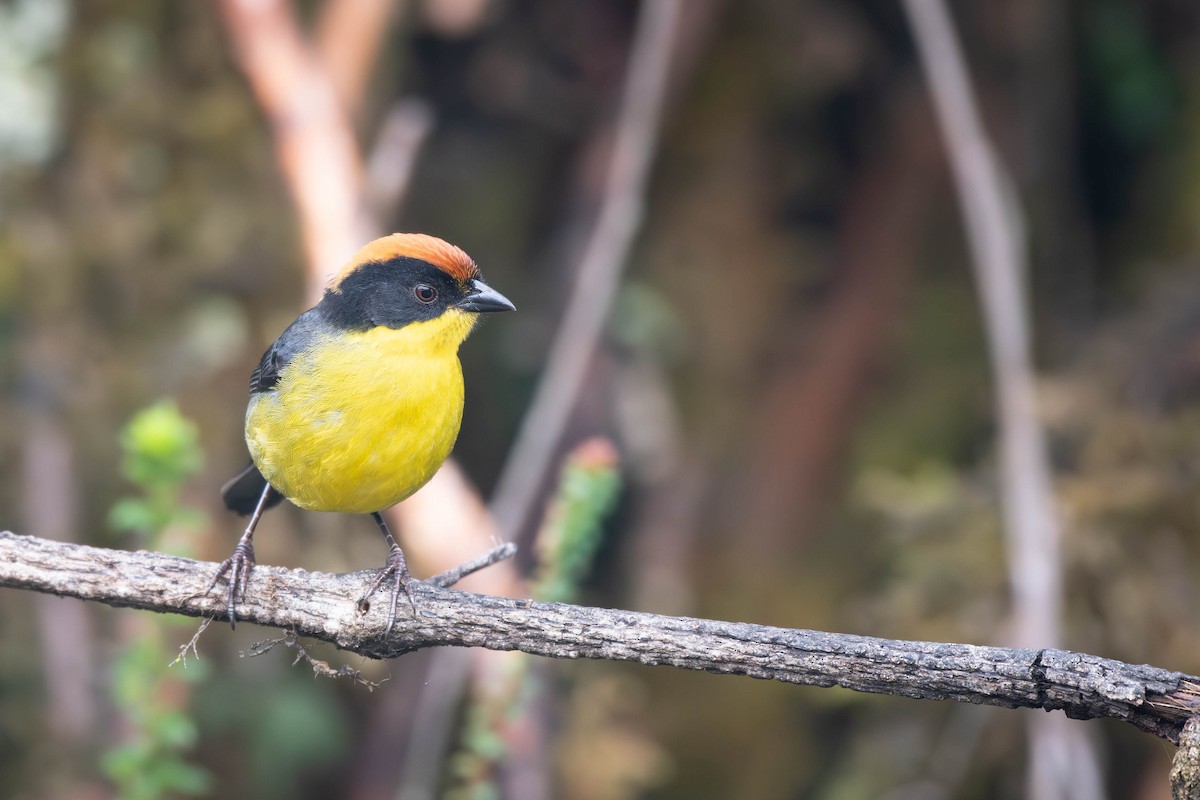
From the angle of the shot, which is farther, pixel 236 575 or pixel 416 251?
pixel 416 251

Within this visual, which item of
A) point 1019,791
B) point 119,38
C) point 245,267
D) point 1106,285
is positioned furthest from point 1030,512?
point 119,38

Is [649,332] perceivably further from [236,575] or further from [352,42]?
[236,575]

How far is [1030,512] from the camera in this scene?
356 centimetres

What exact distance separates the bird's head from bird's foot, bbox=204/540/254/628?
635 mm

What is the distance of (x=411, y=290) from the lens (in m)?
2.99

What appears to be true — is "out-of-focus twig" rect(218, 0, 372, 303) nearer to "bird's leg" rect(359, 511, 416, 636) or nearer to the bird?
the bird

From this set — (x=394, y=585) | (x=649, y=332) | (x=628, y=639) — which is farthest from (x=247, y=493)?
(x=649, y=332)

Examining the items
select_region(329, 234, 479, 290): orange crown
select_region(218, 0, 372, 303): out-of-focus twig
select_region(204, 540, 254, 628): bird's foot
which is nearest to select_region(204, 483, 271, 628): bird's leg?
select_region(204, 540, 254, 628): bird's foot

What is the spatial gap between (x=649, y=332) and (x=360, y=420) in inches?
116

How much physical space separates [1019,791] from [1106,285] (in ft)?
7.88

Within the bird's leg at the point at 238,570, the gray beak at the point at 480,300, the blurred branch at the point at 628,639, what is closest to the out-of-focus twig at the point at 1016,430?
the blurred branch at the point at 628,639

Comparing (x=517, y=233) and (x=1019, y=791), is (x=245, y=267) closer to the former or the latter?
(x=517, y=233)

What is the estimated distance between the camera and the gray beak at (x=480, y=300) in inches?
118

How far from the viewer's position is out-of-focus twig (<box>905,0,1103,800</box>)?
3.41 metres
